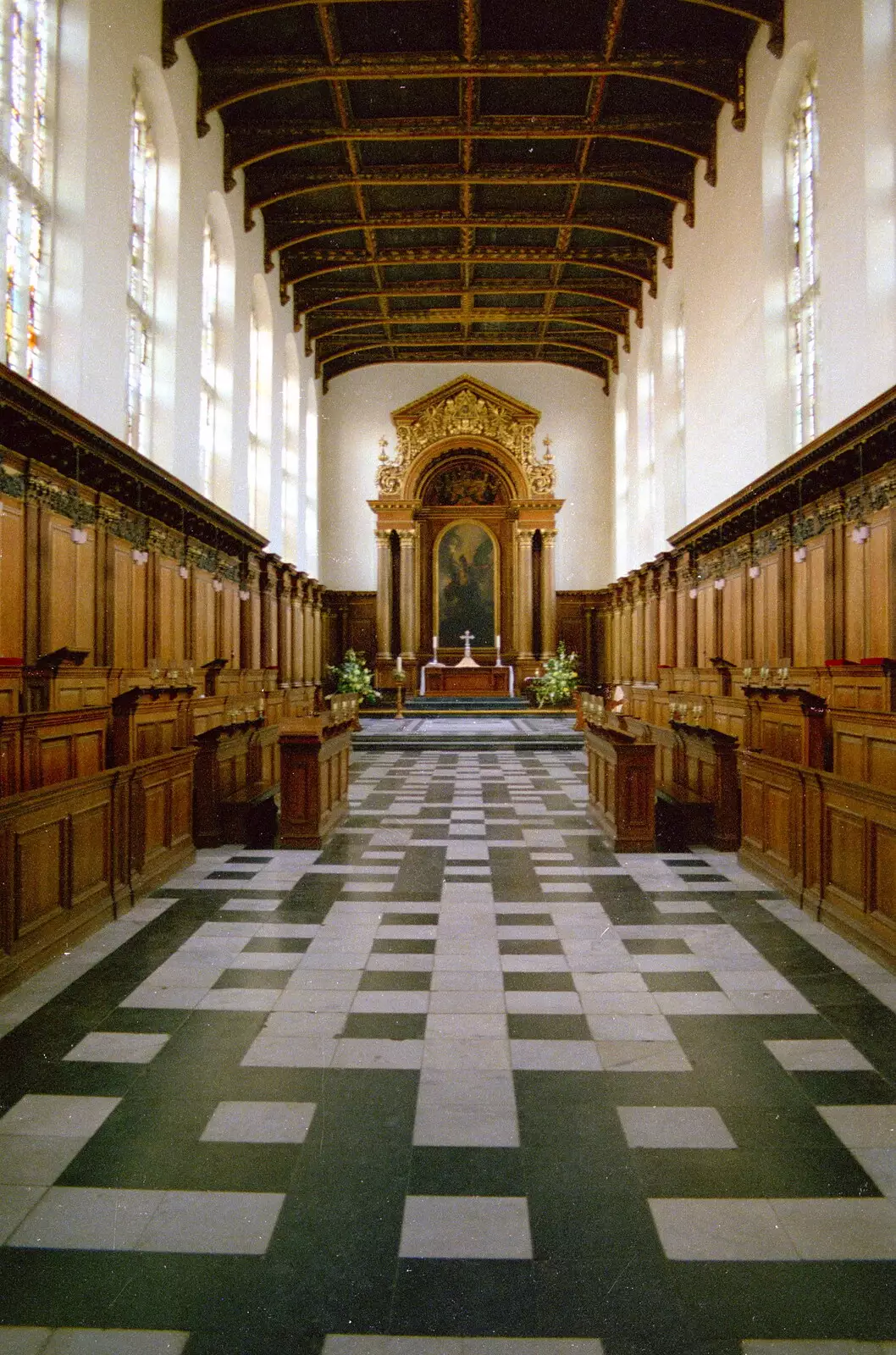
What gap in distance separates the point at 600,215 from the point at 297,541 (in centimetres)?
1025

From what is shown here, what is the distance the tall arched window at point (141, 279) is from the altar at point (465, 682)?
41.0ft

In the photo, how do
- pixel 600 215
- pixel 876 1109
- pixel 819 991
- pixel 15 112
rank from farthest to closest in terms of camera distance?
pixel 600 215
pixel 15 112
pixel 819 991
pixel 876 1109

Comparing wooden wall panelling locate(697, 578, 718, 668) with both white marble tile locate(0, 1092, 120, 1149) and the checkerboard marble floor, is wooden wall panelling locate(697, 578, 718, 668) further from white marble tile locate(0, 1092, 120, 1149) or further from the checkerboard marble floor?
white marble tile locate(0, 1092, 120, 1149)

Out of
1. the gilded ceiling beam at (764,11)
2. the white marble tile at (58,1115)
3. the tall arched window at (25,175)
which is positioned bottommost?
the white marble tile at (58,1115)

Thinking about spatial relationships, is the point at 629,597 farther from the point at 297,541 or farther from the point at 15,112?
the point at 15,112

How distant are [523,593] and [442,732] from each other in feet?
23.8

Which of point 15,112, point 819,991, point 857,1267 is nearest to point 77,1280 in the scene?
point 857,1267

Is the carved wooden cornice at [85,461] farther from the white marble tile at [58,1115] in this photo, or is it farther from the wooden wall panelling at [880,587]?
the wooden wall panelling at [880,587]

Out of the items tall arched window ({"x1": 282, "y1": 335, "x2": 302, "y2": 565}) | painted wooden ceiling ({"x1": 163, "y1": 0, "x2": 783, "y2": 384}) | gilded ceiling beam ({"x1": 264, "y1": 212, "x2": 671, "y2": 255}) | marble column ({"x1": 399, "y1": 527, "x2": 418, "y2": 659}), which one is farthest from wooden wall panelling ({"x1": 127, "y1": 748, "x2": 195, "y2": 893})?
marble column ({"x1": 399, "y1": 527, "x2": 418, "y2": 659})

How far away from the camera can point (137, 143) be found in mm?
11531

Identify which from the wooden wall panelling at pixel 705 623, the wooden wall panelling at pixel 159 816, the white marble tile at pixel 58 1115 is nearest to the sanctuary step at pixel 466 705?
the wooden wall panelling at pixel 705 623

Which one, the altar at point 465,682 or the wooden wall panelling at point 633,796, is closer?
the wooden wall panelling at point 633,796

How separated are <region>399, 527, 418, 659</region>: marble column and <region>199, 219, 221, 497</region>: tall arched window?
31.6ft

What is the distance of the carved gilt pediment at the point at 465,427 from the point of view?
24.7 meters
